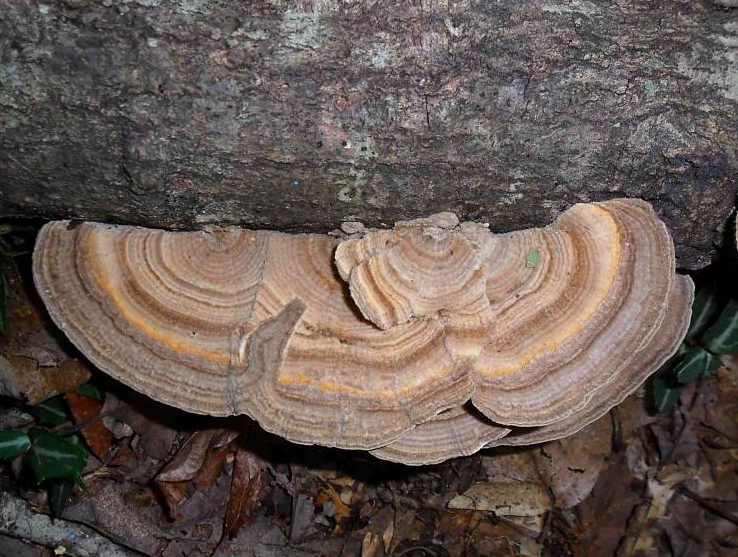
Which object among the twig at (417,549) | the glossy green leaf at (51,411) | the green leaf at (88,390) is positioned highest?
the green leaf at (88,390)

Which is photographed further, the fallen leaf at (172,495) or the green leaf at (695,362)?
the green leaf at (695,362)

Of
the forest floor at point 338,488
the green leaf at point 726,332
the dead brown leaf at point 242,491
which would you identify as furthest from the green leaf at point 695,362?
the dead brown leaf at point 242,491

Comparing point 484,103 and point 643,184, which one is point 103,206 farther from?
point 643,184

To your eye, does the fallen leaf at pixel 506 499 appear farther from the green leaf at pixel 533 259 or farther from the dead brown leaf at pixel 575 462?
the green leaf at pixel 533 259

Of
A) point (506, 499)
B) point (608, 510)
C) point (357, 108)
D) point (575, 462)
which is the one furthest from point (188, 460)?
point (608, 510)

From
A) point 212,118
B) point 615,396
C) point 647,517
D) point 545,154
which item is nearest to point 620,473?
point 647,517

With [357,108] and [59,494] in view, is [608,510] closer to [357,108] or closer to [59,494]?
[59,494]
